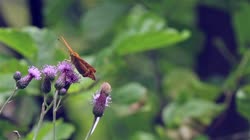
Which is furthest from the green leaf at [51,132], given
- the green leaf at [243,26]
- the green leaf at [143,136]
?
the green leaf at [243,26]

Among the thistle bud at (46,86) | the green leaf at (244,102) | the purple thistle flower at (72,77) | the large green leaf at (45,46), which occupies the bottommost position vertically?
the purple thistle flower at (72,77)

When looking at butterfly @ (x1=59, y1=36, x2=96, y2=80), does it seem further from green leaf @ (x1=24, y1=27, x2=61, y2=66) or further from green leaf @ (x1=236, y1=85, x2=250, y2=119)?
green leaf @ (x1=236, y1=85, x2=250, y2=119)

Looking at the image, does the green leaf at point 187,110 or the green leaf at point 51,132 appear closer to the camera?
the green leaf at point 51,132

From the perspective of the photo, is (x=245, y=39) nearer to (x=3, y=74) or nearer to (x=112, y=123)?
(x=112, y=123)

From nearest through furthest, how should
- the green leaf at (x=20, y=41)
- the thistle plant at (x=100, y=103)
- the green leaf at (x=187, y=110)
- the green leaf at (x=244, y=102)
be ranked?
the thistle plant at (x=100, y=103), the green leaf at (x=20, y=41), the green leaf at (x=244, y=102), the green leaf at (x=187, y=110)

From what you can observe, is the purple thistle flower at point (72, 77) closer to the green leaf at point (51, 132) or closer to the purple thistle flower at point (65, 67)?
the purple thistle flower at point (65, 67)

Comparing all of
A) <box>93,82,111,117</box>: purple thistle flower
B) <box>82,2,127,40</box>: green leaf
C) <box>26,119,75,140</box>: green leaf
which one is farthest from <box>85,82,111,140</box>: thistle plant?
<box>82,2,127,40</box>: green leaf

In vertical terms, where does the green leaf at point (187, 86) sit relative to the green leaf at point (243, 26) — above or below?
below
